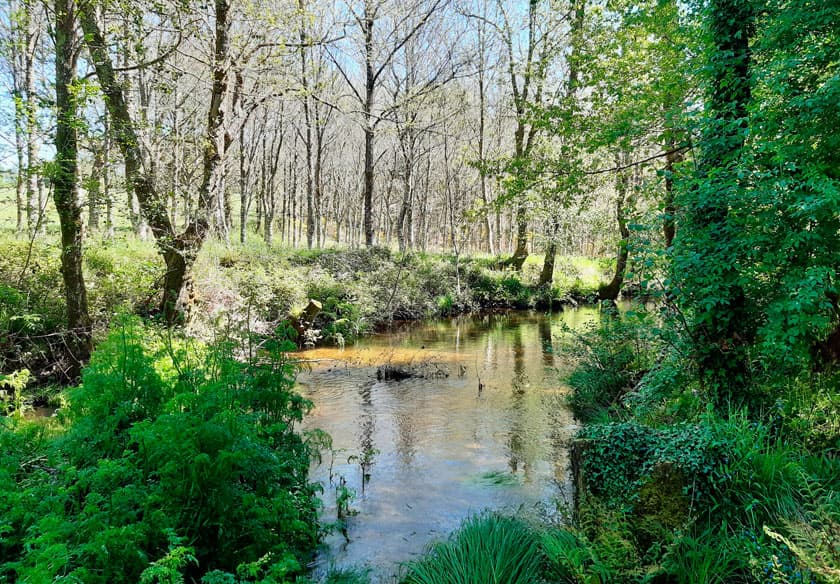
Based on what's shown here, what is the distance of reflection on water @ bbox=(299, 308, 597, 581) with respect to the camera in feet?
17.8

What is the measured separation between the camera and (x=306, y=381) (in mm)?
11070

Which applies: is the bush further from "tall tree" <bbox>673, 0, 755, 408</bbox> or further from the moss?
"tall tree" <bbox>673, 0, 755, 408</bbox>

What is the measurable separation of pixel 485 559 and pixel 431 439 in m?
4.02

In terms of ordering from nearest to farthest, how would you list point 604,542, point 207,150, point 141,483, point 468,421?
point 141,483 → point 604,542 → point 468,421 → point 207,150

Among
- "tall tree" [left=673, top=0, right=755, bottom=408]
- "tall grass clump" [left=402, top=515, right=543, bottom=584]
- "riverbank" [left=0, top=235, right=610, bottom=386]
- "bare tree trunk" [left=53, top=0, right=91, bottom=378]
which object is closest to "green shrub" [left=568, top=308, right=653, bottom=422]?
"riverbank" [left=0, top=235, right=610, bottom=386]

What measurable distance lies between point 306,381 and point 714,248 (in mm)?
8463

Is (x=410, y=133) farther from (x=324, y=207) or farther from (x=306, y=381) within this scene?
(x=324, y=207)

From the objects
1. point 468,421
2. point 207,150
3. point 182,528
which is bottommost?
point 468,421

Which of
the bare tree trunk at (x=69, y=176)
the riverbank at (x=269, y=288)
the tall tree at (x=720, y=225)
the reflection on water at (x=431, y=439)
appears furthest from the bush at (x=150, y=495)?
the tall tree at (x=720, y=225)

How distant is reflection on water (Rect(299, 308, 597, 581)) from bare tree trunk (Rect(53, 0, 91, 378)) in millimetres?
4264

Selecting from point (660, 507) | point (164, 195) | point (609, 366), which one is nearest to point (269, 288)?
point (164, 195)

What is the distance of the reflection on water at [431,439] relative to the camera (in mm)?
5430

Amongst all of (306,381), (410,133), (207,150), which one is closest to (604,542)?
(306,381)

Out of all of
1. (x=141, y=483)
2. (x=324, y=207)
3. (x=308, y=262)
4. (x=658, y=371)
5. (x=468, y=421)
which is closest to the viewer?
(x=141, y=483)
